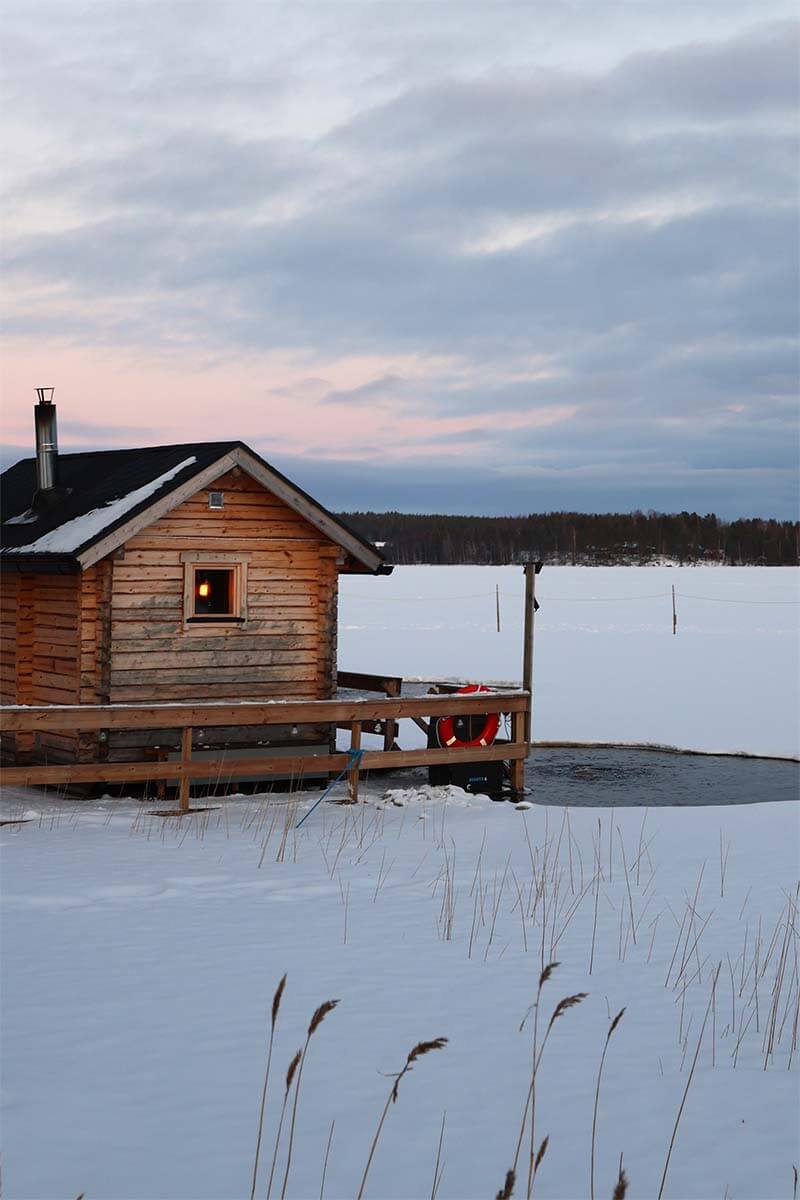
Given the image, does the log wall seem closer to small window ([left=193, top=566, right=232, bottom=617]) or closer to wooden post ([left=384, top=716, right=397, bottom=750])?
small window ([left=193, top=566, right=232, bottom=617])

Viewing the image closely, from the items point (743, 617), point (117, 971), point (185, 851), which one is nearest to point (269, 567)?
point (185, 851)

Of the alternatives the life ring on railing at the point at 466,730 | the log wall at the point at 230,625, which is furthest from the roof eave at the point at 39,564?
the life ring on railing at the point at 466,730

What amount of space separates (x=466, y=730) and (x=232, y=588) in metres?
3.97

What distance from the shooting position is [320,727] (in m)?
18.8

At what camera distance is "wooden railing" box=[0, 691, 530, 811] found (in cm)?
1376

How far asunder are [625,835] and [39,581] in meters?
8.94

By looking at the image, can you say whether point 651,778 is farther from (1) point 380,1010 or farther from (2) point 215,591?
(1) point 380,1010

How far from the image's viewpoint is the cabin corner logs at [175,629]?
55.4ft

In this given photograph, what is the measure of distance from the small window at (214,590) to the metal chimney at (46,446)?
335cm

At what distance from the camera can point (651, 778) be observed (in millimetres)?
19766

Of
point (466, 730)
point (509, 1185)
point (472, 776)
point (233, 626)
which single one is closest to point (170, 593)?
point (233, 626)

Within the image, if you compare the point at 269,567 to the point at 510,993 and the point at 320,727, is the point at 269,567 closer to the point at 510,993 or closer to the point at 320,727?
the point at 320,727

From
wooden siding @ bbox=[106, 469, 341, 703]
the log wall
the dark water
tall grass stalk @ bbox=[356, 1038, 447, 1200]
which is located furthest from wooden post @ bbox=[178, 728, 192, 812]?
tall grass stalk @ bbox=[356, 1038, 447, 1200]

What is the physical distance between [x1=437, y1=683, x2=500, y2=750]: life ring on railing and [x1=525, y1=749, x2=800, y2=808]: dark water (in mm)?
1034
